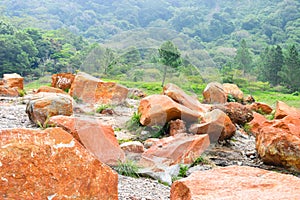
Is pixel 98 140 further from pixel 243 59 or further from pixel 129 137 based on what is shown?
pixel 243 59

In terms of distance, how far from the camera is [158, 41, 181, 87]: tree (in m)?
4.17

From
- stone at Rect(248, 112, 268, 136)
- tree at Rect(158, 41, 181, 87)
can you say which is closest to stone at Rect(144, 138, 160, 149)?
tree at Rect(158, 41, 181, 87)

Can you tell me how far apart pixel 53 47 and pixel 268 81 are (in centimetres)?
1940

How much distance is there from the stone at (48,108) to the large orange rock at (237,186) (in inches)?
160

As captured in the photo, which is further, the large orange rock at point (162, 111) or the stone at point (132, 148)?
the large orange rock at point (162, 111)

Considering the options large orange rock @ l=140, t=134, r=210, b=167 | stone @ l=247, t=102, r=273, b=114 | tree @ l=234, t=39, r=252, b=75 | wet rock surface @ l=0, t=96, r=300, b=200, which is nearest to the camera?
wet rock surface @ l=0, t=96, r=300, b=200

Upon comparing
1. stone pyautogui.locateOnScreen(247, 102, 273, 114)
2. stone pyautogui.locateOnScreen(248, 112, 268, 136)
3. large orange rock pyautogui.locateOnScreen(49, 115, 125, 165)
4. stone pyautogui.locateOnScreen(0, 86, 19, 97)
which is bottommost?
stone pyautogui.locateOnScreen(247, 102, 273, 114)

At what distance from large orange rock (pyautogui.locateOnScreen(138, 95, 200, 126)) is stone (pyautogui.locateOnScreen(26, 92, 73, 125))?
1246 millimetres

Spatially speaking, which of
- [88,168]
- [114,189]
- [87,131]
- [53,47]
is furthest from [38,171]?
[53,47]

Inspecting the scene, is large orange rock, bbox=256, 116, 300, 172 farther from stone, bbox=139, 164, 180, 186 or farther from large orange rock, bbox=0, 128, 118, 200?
large orange rock, bbox=0, 128, 118, 200

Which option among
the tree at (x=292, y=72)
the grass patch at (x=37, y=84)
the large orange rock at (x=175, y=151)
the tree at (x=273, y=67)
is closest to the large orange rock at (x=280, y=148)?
the large orange rock at (x=175, y=151)

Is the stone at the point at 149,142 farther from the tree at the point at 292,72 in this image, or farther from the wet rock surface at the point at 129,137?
the tree at the point at 292,72

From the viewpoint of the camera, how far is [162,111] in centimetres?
605

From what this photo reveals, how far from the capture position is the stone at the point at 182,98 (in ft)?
16.2
